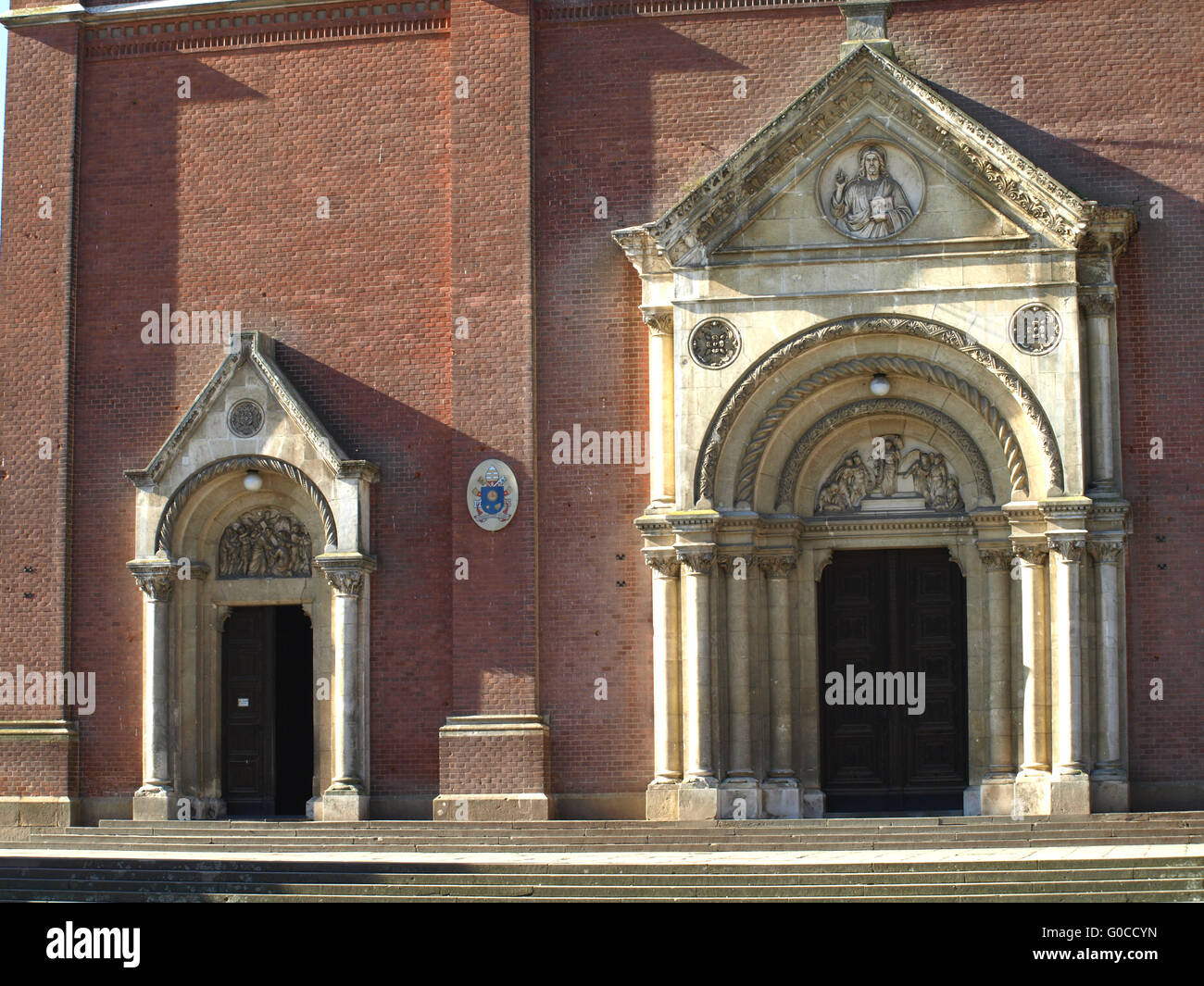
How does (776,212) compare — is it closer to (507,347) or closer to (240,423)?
(507,347)

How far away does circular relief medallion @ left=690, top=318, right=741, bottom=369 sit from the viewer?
72.0 feet

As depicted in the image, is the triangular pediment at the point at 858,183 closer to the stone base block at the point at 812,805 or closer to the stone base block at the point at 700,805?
the stone base block at the point at 700,805

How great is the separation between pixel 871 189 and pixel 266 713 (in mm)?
9651

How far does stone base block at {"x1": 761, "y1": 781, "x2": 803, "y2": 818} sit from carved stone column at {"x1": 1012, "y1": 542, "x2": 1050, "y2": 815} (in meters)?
2.42

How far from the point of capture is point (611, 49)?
23078 millimetres

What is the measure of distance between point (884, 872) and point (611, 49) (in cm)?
1067

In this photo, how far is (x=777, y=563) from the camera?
22031 mm

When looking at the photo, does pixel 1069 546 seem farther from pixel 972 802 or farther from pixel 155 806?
pixel 155 806

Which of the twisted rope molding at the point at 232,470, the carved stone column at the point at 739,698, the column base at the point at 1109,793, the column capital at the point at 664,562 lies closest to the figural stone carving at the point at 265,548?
the twisted rope molding at the point at 232,470

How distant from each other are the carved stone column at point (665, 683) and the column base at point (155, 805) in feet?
18.9

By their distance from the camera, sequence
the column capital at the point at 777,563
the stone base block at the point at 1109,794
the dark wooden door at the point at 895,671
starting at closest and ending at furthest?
the stone base block at the point at 1109,794, the column capital at the point at 777,563, the dark wooden door at the point at 895,671

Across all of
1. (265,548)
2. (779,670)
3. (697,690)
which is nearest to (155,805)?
(265,548)

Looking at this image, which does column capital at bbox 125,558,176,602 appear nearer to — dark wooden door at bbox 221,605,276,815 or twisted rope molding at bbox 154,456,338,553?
twisted rope molding at bbox 154,456,338,553

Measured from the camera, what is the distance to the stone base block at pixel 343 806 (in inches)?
882
